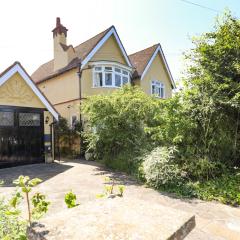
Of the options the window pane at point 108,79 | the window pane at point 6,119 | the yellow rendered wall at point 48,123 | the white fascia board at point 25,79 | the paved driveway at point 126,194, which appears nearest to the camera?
the paved driveway at point 126,194

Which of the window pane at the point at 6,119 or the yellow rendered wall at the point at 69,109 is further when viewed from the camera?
the yellow rendered wall at the point at 69,109

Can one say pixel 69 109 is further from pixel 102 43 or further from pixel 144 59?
pixel 144 59

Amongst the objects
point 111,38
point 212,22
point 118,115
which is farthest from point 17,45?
point 212,22

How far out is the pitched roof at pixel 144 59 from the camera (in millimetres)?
18906

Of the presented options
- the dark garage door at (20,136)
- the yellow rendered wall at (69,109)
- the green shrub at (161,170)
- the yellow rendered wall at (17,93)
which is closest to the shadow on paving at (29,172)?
the dark garage door at (20,136)

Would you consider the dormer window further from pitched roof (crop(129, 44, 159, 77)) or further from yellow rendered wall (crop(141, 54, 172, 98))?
yellow rendered wall (crop(141, 54, 172, 98))

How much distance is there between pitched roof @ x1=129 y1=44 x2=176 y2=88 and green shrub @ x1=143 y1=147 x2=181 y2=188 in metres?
11.8

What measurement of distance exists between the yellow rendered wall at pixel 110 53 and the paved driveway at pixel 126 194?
29.1ft

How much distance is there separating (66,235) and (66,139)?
1492 centimetres

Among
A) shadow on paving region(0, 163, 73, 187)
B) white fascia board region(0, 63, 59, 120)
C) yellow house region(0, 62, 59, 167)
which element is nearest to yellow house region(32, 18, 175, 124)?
white fascia board region(0, 63, 59, 120)

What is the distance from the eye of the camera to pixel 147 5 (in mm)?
9750

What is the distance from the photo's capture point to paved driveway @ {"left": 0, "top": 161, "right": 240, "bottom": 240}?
466 centimetres

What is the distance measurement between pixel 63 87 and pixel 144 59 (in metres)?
7.61

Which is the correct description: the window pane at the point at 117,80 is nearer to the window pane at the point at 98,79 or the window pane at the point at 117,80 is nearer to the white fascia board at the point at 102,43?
the window pane at the point at 98,79
